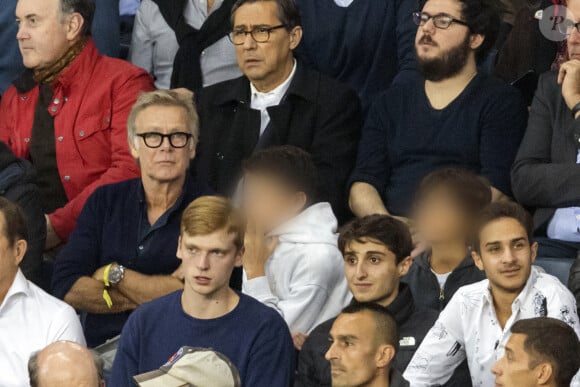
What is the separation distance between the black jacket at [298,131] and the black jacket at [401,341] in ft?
3.33

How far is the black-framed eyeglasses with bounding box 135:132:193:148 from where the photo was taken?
6.65 m

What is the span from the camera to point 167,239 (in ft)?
21.5

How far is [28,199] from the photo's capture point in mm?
6828

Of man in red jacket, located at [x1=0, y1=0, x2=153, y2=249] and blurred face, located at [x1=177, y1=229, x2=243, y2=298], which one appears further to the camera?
man in red jacket, located at [x1=0, y1=0, x2=153, y2=249]

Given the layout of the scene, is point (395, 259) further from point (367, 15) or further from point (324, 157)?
point (367, 15)

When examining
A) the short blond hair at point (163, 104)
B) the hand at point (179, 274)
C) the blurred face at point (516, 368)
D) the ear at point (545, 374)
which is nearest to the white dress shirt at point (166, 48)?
the short blond hair at point (163, 104)

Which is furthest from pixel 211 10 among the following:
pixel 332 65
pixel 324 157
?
pixel 324 157

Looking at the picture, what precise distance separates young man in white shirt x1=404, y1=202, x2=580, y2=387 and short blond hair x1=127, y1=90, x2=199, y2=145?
141 cm

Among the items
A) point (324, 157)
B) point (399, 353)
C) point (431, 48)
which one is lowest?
point (399, 353)

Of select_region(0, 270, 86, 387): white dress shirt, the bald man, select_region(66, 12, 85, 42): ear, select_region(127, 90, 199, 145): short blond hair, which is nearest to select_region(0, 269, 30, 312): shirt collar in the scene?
select_region(0, 270, 86, 387): white dress shirt

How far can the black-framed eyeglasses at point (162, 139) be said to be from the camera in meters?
6.65

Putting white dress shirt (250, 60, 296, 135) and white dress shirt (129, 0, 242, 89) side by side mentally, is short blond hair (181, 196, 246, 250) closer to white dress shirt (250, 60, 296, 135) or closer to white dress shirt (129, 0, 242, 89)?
white dress shirt (250, 60, 296, 135)

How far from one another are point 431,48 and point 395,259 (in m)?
1.22

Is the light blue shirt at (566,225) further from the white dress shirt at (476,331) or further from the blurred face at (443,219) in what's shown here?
the white dress shirt at (476,331)
